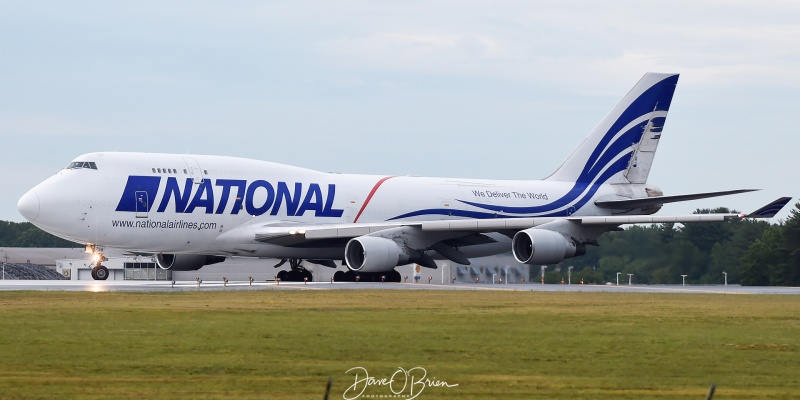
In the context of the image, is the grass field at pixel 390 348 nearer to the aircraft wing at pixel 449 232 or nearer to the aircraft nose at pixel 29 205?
the aircraft nose at pixel 29 205

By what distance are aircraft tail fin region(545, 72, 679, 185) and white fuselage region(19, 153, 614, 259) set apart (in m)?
5.82

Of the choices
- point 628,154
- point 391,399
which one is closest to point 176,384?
point 391,399

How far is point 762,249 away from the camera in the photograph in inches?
1981

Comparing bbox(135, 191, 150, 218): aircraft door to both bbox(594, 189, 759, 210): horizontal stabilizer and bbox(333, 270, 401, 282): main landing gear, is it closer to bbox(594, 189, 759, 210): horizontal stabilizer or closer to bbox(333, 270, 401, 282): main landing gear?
bbox(333, 270, 401, 282): main landing gear

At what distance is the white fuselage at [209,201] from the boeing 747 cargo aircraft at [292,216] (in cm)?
3

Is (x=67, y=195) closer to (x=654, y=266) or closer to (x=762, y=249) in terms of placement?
(x=654, y=266)

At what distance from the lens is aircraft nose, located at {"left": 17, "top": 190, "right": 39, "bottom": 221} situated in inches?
1542

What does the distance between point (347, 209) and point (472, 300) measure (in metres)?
15.5

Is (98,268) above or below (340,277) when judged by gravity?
above

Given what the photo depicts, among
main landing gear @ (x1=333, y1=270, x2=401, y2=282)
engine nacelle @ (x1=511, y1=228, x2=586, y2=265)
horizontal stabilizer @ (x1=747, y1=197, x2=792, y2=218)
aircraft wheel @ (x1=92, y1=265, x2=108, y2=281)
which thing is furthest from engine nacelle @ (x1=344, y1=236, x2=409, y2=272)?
horizontal stabilizer @ (x1=747, y1=197, x2=792, y2=218)

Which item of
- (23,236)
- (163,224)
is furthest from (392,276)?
(23,236)

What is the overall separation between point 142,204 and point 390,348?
23.9 meters

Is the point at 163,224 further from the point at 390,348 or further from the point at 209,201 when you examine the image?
the point at 390,348

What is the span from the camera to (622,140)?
169ft
